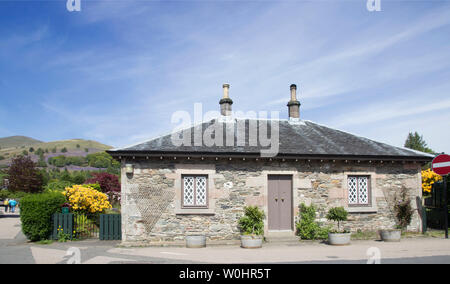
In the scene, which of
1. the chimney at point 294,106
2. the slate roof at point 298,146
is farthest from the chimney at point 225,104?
the chimney at point 294,106

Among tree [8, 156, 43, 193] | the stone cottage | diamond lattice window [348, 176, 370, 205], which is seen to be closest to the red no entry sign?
the stone cottage

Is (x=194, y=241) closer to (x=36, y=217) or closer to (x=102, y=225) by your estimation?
(x=102, y=225)

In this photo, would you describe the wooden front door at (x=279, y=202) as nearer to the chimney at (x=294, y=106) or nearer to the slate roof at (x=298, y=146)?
the slate roof at (x=298, y=146)

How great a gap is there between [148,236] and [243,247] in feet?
11.2

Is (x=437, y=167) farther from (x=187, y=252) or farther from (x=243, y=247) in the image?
(x=187, y=252)

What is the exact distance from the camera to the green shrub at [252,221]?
1159 cm

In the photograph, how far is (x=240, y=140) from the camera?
13039mm

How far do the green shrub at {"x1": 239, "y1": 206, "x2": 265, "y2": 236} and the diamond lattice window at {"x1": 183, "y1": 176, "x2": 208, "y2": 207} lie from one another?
1.51 meters

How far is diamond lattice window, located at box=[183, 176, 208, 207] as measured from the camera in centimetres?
1181

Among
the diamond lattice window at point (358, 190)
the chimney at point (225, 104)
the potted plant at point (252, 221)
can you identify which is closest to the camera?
the potted plant at point (252, 221)

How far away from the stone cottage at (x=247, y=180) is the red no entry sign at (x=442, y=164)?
0.88 meters

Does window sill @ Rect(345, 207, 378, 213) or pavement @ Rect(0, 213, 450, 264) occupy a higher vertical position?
window sill @ Rect(345, 207, 378, 213)

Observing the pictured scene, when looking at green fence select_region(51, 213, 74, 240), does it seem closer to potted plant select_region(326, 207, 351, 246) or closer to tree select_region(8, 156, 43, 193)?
potted plant select_region(326, 207, 351, 246)

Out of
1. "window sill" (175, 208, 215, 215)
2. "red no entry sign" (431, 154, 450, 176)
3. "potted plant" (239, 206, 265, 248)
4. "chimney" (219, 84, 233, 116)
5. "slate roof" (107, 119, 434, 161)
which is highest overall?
"chimney" (219, 84, 233, 116)
